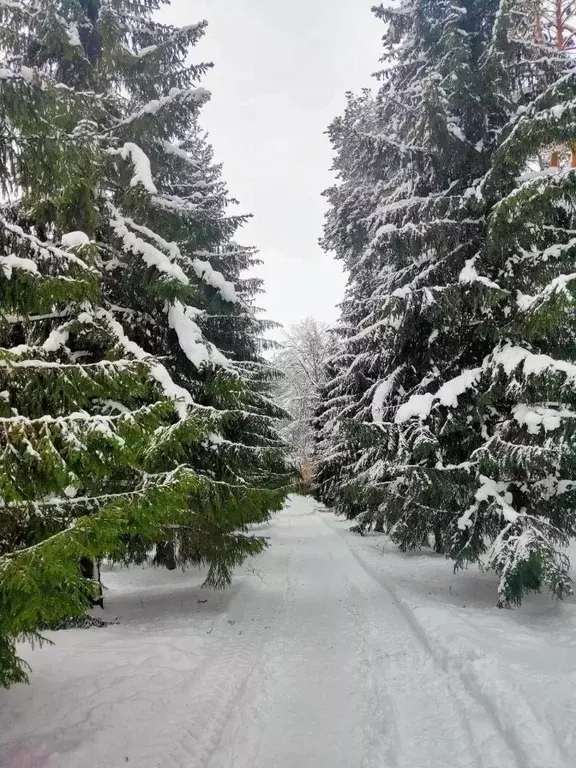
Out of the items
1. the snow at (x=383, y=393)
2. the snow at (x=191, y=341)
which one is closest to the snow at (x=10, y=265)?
the snow at (x=191, y=341)

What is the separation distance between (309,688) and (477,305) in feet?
21.9

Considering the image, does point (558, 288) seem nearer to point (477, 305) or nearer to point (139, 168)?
point (477, 305)

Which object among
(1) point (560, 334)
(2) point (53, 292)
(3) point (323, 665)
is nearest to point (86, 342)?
(2) point (53, 292)

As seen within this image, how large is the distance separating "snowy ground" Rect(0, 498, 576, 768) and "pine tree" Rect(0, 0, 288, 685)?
795mm

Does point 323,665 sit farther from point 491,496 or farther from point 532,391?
point 532,391

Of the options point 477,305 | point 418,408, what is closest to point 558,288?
point 477,305

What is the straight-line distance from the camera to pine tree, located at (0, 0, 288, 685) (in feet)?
11.9

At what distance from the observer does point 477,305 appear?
8.48 metres

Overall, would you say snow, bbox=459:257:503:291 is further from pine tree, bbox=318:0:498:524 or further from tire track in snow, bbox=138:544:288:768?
tire track in snow, bbox=138:544:288:768

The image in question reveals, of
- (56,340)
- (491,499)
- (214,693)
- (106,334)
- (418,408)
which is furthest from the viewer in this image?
(418,408)

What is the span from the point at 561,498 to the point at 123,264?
833 centimetres

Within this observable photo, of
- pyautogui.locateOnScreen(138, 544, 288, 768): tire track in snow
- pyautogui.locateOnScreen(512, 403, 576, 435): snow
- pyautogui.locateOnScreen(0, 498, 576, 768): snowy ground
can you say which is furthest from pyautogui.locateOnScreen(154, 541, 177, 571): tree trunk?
pyautogui.locateOnScreen(512, 403, 576, 435): snow

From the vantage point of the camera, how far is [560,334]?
789 cm

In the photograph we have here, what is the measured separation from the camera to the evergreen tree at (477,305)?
700 centimetres
